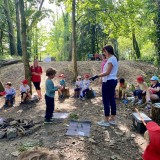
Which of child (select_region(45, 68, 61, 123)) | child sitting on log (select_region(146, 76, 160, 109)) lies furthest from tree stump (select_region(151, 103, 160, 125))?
child (select_region(45, 68, 61, 123))

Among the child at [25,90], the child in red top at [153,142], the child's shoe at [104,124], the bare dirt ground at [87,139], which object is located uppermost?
the child in red top at [153,142]

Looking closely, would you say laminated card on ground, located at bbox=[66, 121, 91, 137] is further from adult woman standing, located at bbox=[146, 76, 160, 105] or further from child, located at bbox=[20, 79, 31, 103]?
child, located at bbox=[20, 79, 31, 103]

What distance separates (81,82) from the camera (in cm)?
900

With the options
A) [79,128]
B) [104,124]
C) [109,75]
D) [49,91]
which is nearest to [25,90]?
[49,91]

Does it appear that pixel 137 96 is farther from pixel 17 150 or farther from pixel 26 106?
pixel 17 150

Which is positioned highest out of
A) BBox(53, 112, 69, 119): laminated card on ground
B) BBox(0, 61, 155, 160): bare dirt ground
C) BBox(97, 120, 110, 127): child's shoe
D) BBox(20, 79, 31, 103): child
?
BBox(20, 79, 31, 103): child

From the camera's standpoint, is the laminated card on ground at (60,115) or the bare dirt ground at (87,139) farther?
the laminated card on ground at (60,115)

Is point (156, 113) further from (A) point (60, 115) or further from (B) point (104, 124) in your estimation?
(A) point (60, 115)

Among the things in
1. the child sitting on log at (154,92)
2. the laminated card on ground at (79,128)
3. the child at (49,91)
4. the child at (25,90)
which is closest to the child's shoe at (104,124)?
the laminated card on ground at (79,128)

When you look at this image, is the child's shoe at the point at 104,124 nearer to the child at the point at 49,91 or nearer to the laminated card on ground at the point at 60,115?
the laminated card on ground at the point at 60,115

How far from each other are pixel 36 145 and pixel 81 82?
15.9ft

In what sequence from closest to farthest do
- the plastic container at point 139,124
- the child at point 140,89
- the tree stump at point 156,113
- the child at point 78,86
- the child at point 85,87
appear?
the plastic container at point 139,124, the tree stump at point 156,113, the child at point 140,89, the child at point 85,87, the child at point 78,86

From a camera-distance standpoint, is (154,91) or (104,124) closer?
(104,124)

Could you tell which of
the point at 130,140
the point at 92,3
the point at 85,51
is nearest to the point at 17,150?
the point at 130,140
